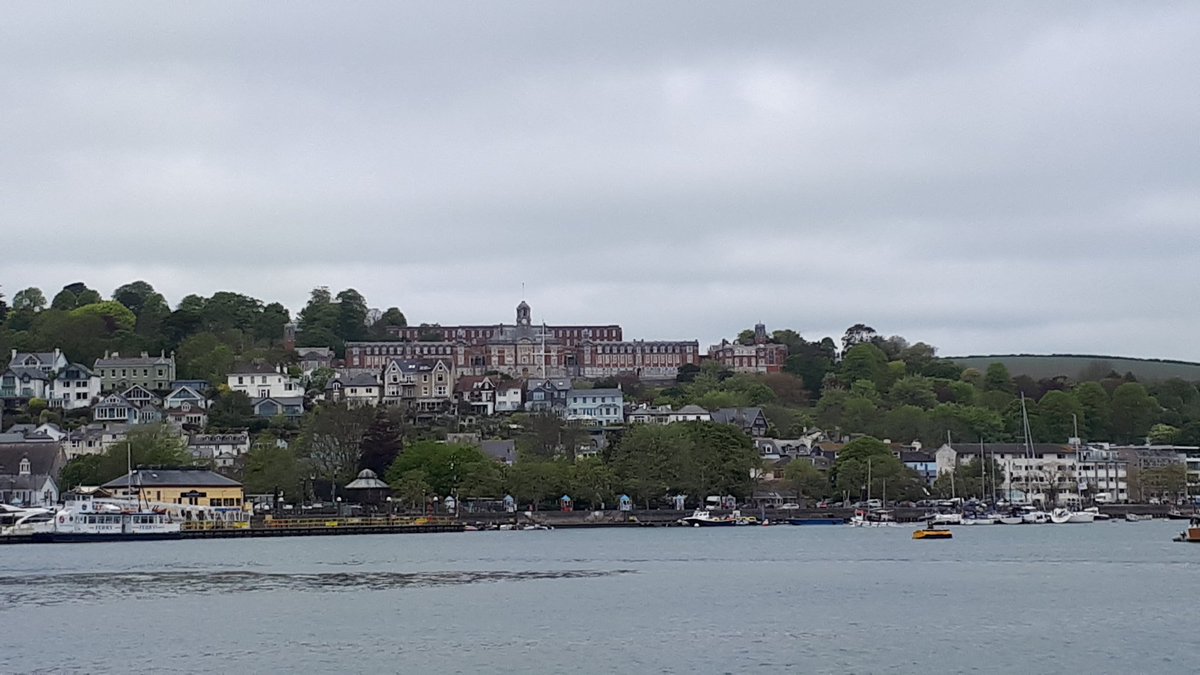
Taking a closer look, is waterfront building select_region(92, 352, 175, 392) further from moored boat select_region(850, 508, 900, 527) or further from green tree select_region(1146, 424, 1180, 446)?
green tree select_region(1146, 424, 1180, 446)

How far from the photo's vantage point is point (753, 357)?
6629 inches

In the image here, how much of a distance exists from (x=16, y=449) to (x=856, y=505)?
5189cm

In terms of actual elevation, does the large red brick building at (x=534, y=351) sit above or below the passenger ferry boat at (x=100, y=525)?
above

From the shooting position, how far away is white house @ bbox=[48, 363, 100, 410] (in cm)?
12988

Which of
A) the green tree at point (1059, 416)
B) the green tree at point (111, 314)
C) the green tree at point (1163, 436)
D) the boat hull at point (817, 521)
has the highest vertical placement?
the green tree at point (111, 314)

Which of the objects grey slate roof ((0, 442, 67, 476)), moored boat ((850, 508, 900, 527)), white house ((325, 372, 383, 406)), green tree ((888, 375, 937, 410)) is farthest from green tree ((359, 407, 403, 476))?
green tree ((888, 375, 937, 410))

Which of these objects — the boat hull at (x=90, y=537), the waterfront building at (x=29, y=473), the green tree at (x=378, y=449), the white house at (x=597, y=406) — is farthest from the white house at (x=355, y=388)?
the boat hull at (x=90, y=537)

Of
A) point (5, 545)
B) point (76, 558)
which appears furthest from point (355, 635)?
point (5, 545)

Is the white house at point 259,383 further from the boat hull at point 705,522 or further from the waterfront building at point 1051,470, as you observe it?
the waterfront building at point 1051,470

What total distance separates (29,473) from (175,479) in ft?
32.8

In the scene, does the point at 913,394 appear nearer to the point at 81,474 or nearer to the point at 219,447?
the point at 219,447

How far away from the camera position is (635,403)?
145875 mm

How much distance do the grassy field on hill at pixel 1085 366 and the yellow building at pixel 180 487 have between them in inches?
4121

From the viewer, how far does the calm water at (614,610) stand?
3328 cm
